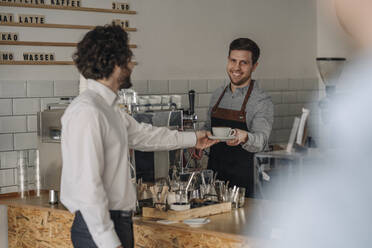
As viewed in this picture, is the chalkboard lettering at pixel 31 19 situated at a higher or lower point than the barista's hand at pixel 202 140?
higher

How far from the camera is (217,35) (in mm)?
5059

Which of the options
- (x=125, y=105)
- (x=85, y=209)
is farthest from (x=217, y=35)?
(x=85, y=209)

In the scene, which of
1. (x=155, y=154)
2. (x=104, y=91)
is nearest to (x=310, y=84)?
(x=155, y=154)

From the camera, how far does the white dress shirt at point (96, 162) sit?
6.28 feet

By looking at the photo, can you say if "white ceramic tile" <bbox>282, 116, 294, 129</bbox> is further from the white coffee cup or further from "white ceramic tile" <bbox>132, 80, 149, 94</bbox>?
the white coffee cup

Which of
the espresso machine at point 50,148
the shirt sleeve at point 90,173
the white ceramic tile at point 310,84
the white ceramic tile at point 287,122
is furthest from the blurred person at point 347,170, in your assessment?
the white ceramic tile at point 310,84

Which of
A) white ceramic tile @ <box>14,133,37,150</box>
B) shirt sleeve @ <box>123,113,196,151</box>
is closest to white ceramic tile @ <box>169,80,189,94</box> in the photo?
white ceramic tile @ <box>14,133,37,150</box>

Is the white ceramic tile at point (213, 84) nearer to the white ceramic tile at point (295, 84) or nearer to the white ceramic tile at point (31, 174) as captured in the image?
the white ceramic tile at point (295, 84)

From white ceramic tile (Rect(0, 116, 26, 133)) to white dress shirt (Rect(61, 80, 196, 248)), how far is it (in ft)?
5.89

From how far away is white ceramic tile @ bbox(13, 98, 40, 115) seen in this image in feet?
12.4

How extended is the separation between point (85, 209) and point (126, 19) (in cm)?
274

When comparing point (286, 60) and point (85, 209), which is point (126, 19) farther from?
point (85, 209)

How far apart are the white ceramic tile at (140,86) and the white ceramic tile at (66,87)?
567mm

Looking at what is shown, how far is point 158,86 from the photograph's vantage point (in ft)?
15.1
